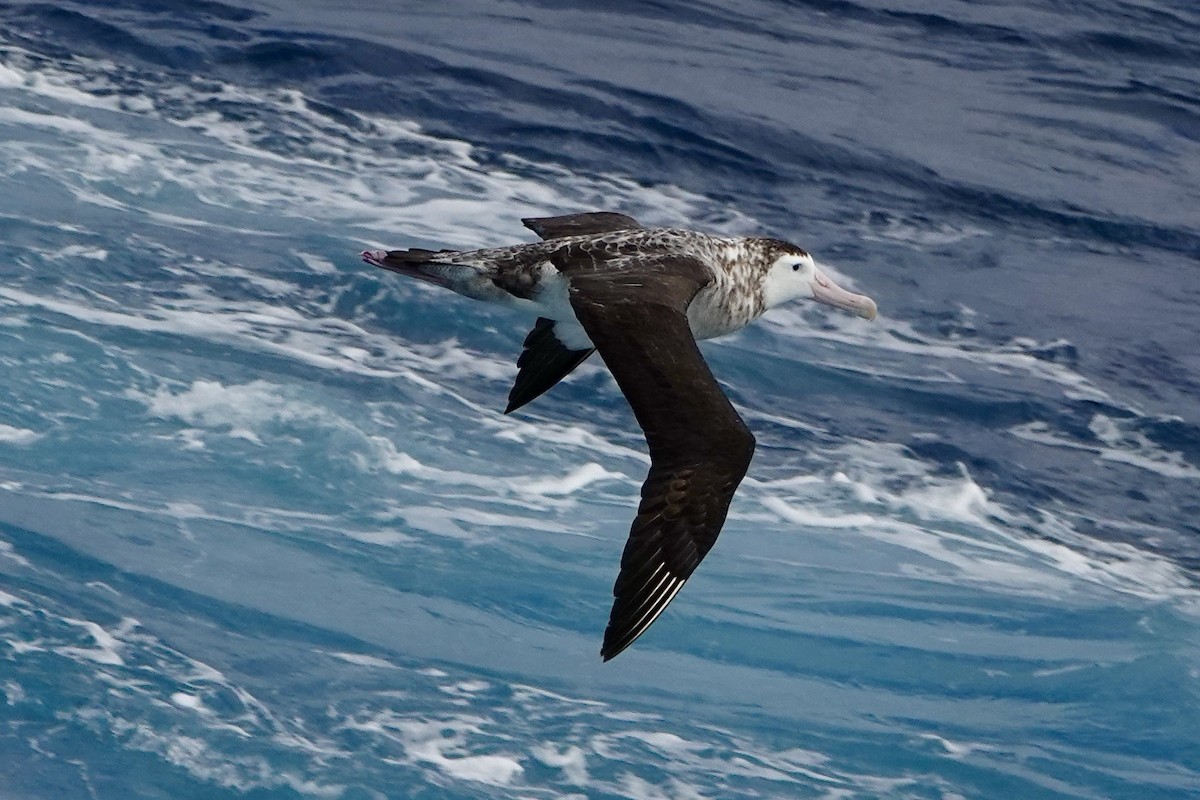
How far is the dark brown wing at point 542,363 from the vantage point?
32.8 ft

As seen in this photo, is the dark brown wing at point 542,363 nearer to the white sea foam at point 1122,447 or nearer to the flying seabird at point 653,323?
the flying seabird at point 653,323

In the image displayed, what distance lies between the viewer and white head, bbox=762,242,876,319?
10.3 metres

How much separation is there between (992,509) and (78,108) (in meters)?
9.06

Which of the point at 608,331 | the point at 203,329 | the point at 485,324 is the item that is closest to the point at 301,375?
the point at 203,329

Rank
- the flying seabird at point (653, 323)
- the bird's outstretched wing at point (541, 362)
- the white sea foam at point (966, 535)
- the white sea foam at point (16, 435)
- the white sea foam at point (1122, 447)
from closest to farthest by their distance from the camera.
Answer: the flying seabird at point (653, 323) < the bird's outstretched wing at point (541, 362) < the white sea foam at point (16, 435) < the white sea foam at point (966, 535) < the white sea foam at point (1122, 447)

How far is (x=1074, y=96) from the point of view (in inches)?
805

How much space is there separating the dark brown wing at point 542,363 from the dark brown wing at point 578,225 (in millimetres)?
545

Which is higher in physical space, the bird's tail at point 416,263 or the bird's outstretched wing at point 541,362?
the bird's tail at point 416,263

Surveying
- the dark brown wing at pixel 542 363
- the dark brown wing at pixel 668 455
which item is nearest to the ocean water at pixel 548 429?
the dark brown wing at pixel 542 363

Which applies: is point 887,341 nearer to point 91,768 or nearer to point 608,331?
point 608,331

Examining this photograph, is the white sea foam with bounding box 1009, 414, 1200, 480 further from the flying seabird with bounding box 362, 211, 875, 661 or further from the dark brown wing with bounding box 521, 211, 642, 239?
the dark brown wing with bounding box 521, 211, 642, 239

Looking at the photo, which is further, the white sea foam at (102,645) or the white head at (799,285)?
the white head at (799,285)

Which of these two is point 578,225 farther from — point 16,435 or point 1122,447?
point 1122,447

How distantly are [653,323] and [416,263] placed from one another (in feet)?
5.77
